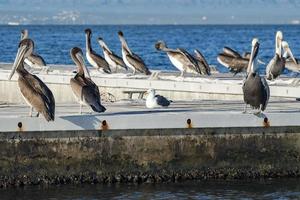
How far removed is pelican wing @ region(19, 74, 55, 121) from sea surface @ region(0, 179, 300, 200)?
1.31m

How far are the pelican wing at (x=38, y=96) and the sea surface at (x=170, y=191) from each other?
51.4 inches

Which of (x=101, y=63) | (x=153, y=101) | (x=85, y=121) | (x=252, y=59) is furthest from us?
(x=101, y=63)

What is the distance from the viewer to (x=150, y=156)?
72.5 ft

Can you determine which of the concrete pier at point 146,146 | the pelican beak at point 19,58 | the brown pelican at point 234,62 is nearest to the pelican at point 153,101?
the concrete pier at point 146,146

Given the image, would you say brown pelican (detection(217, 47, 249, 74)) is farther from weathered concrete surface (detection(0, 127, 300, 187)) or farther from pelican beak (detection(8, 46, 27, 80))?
pelican beak (detection(8, 46, 27, 80))

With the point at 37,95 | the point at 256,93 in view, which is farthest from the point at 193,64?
the point at 37,95

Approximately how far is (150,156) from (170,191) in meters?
0.92

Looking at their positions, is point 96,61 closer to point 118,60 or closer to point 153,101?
point 118,60

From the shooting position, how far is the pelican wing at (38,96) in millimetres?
21547

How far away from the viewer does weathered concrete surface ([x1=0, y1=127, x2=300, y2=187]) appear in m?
21.7

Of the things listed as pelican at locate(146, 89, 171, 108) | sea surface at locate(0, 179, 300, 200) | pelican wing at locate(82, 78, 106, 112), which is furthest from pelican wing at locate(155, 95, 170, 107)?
sea surface at locate(0, 179, 300, 200)

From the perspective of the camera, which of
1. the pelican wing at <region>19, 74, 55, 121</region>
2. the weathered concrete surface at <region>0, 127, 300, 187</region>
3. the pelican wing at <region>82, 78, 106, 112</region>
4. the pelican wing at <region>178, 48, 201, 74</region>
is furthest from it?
the pelican wing at <region>178, 48, 201, 74</region>

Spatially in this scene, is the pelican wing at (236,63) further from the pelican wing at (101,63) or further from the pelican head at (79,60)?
the pelican head at (79,60)

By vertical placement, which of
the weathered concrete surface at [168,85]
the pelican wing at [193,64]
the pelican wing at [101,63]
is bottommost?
the weathered concrete surface at [168,85]
